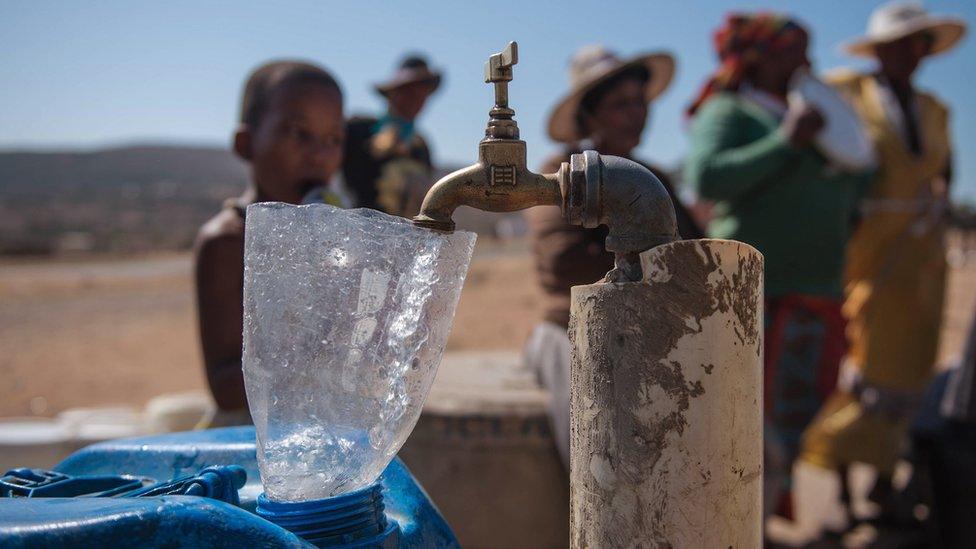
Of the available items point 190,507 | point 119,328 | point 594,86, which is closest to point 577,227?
point 594,86

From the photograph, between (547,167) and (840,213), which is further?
(840,213)

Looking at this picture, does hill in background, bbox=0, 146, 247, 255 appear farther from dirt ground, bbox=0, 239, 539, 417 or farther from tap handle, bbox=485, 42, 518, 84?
tap handle, bbox=485, 42, 518, 84

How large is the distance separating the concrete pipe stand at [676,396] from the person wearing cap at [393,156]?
2.30 m

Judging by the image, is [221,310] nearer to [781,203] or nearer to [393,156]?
[393,156]

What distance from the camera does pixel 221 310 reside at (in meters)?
2.16

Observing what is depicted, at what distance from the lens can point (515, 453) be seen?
9.72 ft

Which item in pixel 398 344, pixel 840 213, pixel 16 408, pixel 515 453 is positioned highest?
pixel 398 344

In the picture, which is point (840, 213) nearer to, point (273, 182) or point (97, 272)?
point (273, 182)

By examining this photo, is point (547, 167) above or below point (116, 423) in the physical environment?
above

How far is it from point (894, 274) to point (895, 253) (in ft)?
0.36

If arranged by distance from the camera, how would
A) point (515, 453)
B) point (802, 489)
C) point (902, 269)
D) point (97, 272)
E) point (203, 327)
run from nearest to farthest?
point (203, 327) → point (515, 453) → point (902, 269) → point (802, 489) → point (97, 272)

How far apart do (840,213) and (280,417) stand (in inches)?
129

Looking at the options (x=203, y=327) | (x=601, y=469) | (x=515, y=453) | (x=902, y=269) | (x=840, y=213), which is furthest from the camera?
(x=902, y=269)

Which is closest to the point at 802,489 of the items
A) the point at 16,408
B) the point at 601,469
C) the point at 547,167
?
the point at 547,167
